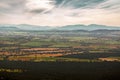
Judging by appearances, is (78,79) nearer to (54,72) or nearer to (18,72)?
(54,72)

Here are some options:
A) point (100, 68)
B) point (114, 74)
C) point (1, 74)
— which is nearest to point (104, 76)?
point (114, 74)

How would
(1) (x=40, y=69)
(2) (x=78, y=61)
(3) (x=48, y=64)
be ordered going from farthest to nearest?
(2) (x=78, y=61) < (3) (x=48, y=64) < (1) (x=40, y=69)

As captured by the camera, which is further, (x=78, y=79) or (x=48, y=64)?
(x=48, y=64)

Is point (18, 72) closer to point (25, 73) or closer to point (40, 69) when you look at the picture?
point (25, 73)

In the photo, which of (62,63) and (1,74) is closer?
(1,74)

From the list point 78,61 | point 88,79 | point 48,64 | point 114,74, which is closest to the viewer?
point 88,79

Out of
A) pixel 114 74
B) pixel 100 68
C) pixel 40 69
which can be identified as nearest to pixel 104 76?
pixel 114 74

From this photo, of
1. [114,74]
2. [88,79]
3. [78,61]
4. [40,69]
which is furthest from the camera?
[78,61]

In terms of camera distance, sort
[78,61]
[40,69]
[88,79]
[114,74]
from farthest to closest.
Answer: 1. [78,61]
2. [40,69]
3. [114,74]
4. [88,79]

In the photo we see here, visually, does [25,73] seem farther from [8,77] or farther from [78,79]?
[78,79]
